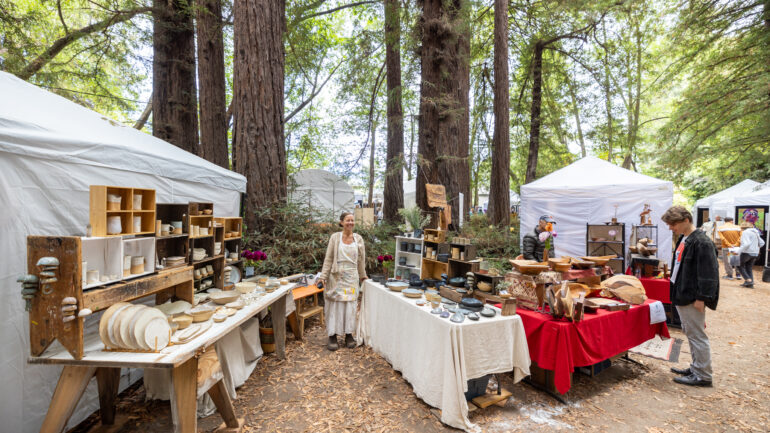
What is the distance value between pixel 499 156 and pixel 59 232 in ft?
28.1

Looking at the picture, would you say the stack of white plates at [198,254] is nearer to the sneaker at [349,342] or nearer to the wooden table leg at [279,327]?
the wooden table leg at [279,327]

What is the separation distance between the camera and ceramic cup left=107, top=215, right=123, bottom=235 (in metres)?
2.26

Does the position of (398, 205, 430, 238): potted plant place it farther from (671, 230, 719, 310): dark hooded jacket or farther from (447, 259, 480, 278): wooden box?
(671, 230, 719, 310): dark hooded jacket

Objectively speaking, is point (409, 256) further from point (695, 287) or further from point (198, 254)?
point (695, 287)

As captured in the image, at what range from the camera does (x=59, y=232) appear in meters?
2.62

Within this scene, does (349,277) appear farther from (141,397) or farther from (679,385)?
(679,385)

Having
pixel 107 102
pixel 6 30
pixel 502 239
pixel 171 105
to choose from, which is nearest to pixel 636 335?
pixel 502 239

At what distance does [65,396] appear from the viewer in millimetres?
2014

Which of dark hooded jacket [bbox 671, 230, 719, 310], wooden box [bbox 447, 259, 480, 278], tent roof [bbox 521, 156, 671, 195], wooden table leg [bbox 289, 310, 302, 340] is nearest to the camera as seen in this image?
dark hooded jacket [bbox 671, 230, 719, 310]

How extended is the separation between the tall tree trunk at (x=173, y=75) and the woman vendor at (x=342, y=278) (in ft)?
16.0

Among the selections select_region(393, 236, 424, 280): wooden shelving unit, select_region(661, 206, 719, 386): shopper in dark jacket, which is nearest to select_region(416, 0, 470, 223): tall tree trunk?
select_region(393, 236, 424, 280): wooden shelving unit

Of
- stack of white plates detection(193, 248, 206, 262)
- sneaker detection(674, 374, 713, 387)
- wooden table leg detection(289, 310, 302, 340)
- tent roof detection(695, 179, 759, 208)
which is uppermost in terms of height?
tent roof detection(695, 179, 759, 208)

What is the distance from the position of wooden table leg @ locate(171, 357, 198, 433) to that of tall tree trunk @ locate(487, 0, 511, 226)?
25.5ft

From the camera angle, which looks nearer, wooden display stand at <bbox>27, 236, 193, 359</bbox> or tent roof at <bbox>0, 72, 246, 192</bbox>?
wooden display stand at <bbox>27, 236, 193, 359</bbox>
